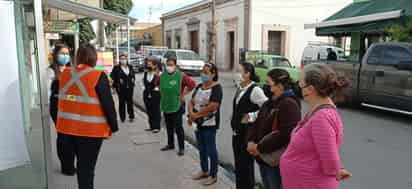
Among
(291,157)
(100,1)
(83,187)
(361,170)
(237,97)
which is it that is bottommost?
(361,170)

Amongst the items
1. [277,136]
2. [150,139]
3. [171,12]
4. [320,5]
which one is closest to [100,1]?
[150,139]

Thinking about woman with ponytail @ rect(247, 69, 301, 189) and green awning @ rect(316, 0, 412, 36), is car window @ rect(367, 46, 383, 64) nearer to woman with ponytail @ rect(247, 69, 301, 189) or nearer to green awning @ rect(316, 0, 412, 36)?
green awning @ rect(316, 0, 412, 36)

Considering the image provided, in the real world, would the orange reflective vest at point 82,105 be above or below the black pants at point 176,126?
above

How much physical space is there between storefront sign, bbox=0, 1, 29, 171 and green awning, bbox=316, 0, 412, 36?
13.7 metres

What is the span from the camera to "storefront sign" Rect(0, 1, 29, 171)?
315 cm

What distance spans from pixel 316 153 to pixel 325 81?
457mm

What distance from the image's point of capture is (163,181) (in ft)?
15.1

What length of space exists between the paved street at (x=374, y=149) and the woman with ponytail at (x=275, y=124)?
2.09 metres

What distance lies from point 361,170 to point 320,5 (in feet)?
80.9

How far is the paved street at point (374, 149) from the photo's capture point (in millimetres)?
4891

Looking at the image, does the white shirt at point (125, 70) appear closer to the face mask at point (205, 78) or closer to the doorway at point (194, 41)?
the face mask at point (205, 78)

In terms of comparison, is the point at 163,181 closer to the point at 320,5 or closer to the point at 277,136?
the point at 277,136

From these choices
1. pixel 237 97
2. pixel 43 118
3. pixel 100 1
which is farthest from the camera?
pixel 100 1

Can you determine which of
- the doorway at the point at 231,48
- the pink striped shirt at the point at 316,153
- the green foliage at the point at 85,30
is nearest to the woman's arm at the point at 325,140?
the pink striped shirt at the point at 316,153
